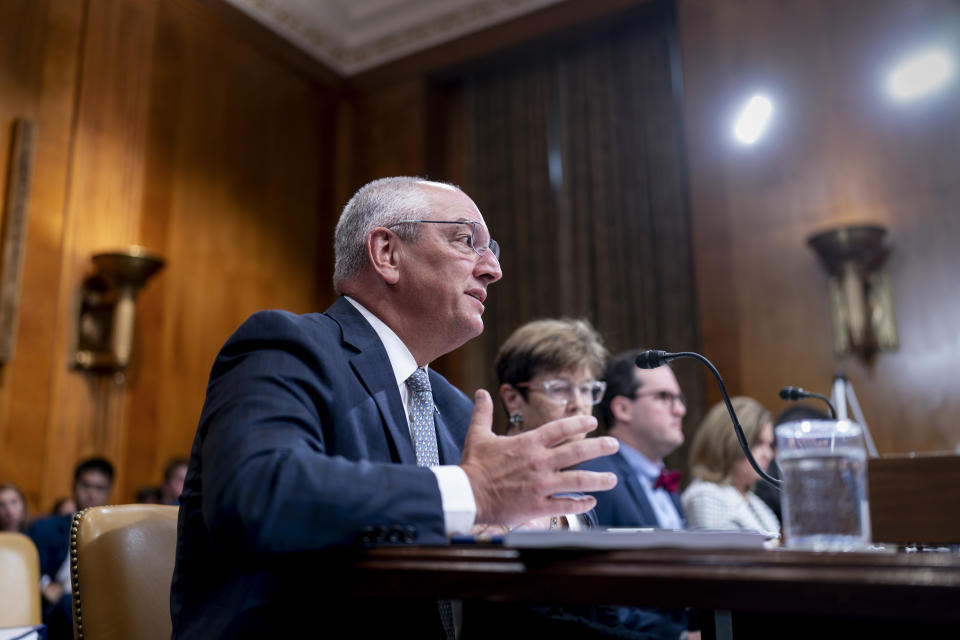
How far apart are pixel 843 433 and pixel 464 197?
1.06 metres

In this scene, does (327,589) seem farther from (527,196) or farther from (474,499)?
(527,196)

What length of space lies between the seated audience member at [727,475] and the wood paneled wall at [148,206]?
4045 millimetres

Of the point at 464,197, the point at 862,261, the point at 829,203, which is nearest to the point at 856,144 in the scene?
the point at 829,203

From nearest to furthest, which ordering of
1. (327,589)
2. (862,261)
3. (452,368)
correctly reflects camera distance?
(327,589) < (862,261) < (452,368)

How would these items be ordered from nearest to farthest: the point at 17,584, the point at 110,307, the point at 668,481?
the point at 17,584
the point at 668,481
the point at 110,307

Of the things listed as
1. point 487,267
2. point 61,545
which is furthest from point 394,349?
point 61,545

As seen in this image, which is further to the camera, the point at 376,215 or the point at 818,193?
the point at 818,193

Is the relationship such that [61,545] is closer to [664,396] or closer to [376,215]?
[664,396]

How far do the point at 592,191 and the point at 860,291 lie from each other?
2.43m

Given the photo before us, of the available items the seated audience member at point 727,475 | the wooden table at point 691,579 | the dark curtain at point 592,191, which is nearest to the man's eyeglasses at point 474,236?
the wooden table at point 691,579

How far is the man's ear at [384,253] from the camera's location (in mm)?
1822

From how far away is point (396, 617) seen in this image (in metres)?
1.27

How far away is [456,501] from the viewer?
1.15 metres

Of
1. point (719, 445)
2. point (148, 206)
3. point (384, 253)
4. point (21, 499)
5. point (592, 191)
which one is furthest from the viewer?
point (592, 191)
